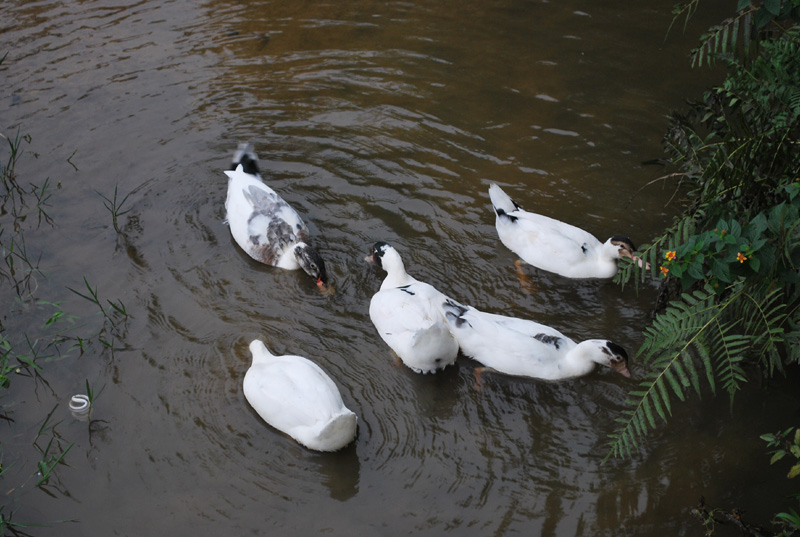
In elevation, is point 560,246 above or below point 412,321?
above

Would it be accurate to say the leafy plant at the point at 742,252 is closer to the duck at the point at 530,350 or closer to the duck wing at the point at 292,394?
the duck at the point at 530,350

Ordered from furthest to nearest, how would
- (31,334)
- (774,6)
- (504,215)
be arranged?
(504,215) < (31,334) < (774,6)

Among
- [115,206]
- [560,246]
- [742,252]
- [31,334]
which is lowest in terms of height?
[31,334]

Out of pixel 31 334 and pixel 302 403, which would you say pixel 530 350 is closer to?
pixel 302 403

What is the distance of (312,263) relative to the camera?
5934 millimetres

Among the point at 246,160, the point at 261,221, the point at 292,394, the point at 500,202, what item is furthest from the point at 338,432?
the point at 246,160

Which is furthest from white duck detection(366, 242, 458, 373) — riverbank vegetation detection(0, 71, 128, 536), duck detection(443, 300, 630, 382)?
riverbank vegetation detection(0, 71, 128, 536)

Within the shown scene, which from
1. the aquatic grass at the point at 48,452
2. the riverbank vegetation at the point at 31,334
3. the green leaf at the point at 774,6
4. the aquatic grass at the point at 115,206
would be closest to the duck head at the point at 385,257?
the riverbank vegetation at the point at 31,334

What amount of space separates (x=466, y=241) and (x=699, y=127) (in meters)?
3.02

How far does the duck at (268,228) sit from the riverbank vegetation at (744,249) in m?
2.84

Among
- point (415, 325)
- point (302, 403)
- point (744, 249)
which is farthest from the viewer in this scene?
point (415, 325)

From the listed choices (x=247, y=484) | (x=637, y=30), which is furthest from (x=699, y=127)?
(x=247, y=484)

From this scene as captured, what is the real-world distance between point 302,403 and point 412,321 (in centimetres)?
112

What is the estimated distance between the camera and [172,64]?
8508mm
